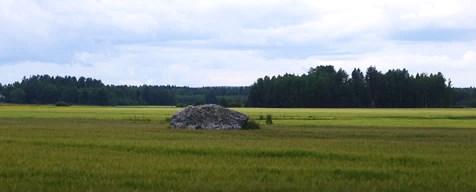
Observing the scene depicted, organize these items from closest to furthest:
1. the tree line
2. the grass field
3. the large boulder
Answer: the grass field
the large boulder
the tree line

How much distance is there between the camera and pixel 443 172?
20.6m

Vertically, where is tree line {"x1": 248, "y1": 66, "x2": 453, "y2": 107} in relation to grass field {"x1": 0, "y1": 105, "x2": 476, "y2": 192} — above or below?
above

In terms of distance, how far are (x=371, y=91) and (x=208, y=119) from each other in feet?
436

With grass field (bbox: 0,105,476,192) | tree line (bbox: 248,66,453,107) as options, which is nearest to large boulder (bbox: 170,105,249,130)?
grass field (bbox: 0,105,476,192)

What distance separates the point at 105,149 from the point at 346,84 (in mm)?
161114

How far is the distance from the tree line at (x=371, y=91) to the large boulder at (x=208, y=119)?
126674mm

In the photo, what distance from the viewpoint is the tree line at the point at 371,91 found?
599 ft

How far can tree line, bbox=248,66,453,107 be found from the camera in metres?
183

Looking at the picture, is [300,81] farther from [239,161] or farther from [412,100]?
[239,161]

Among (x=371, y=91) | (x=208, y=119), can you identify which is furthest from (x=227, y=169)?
(x=371, y=91)

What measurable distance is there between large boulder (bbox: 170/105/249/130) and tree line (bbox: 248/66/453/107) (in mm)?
126674

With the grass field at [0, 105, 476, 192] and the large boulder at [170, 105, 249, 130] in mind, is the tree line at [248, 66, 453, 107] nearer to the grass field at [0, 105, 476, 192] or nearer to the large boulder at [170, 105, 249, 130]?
the large boulder at [170, 105, 249, 130]

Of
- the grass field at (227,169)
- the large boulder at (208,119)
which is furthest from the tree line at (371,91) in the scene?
the grass field at (227,169)

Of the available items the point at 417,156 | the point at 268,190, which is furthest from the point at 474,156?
the point at 268,190
